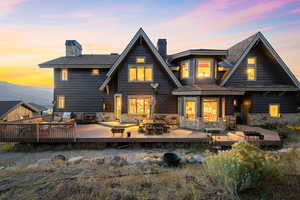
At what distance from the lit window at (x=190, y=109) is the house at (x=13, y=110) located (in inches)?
843

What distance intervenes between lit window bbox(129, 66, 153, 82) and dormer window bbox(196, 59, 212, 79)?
434 centimetres

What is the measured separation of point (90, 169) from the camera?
14.6 ft

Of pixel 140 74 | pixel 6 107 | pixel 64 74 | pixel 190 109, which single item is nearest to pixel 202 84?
pixel 190 109

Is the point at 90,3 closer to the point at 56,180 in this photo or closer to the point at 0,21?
the point at 0,21

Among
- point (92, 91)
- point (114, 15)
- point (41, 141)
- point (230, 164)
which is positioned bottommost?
point (41, 141)

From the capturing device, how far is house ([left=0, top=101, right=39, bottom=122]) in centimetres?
1708

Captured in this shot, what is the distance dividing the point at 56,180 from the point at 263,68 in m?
17.1

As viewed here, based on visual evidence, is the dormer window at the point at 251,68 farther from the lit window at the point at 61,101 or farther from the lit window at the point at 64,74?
the lit window at the point at 61,101

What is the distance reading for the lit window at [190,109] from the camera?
10.7 meters

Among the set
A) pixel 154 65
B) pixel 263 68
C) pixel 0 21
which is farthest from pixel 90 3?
pixel 263 68

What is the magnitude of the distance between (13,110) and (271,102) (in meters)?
32.3

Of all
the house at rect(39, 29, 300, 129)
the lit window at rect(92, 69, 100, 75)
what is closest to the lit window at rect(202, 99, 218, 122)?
the house at rect(39, 29, 300, 129)

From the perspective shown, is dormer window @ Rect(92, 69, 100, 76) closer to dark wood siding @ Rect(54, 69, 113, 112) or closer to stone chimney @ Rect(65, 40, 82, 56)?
dark wood siding @ Rect(54, 69, 113, 112)

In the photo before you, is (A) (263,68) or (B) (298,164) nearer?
(B) (298,164)
